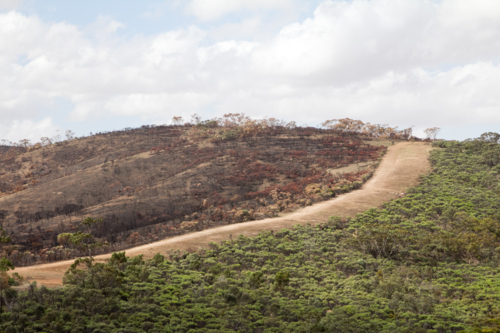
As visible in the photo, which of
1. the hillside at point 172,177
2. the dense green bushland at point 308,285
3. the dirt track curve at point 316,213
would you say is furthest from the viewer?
the hillside at point 172,177

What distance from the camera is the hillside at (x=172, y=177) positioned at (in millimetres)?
32875

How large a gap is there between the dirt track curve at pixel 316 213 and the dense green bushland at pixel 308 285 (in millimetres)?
1423

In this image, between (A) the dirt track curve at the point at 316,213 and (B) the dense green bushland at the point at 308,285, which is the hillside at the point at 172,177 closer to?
(A) the dirt track curve at the point at 316,213

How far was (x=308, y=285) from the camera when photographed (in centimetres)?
1792

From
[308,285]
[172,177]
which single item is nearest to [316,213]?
[308,285]

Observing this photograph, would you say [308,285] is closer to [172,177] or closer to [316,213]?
[316,213]

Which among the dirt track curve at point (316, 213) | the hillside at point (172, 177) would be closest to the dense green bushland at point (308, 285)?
the dirt track curve at point (316, 213)

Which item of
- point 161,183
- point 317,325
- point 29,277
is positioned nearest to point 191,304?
point 317,325

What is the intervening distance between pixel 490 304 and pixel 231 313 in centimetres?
1168

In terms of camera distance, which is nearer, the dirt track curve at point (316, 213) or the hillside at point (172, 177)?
the dirt track curve at point (316, 213)

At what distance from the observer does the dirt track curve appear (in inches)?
810

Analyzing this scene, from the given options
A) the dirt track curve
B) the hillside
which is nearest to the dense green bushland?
the dirt track curve

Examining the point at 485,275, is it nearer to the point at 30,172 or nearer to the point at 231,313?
the point at 231,313

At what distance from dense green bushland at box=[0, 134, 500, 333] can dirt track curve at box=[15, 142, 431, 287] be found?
4.67ft
